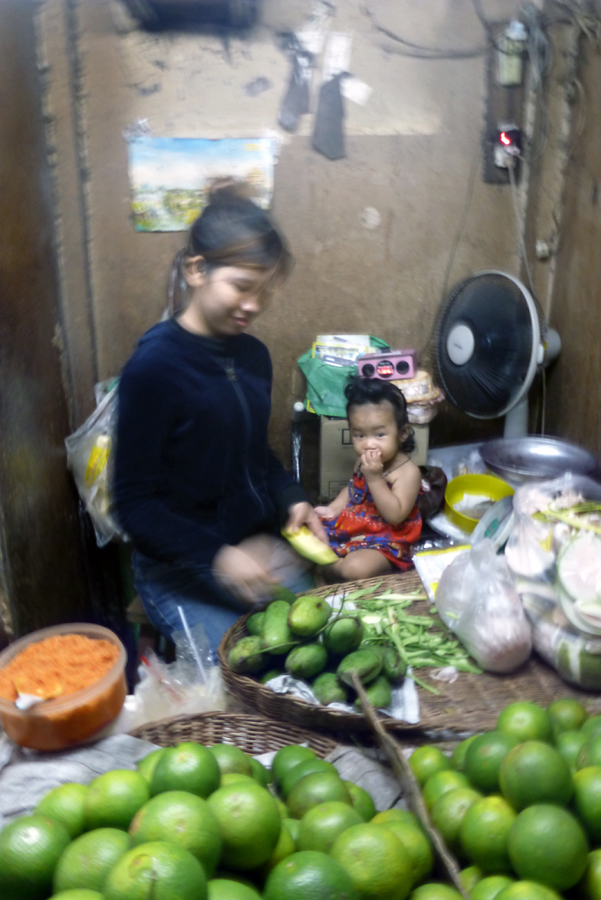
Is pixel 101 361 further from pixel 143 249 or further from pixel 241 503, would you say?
pixel 241 503

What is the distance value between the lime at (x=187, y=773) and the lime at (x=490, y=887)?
0.32 m

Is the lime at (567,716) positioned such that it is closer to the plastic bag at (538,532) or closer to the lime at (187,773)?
the plastic bag at (538,532)

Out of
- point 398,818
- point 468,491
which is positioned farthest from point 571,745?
point 468,491

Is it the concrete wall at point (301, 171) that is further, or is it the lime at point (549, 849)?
the concrete wall at point (301, 171)

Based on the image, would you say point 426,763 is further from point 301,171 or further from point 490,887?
point 301,171

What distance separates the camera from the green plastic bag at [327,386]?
248cm

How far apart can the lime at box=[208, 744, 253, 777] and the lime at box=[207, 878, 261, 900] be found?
0.20 metres

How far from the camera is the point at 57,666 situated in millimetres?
1127

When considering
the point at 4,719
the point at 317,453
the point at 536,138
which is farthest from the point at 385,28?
the point at 4,719

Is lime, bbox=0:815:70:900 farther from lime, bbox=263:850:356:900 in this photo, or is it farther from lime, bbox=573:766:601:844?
lime, bbox=573:766:601:844

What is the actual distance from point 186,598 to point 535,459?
1.19m

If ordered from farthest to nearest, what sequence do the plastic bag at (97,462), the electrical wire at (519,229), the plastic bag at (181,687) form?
the electrical wire at (519,229) → the plastic bag at (97,462) → the plastic bag at (181,687)

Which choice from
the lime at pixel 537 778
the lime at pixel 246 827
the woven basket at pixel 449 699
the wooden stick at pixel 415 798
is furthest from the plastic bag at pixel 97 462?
the lime at pixel 537 778

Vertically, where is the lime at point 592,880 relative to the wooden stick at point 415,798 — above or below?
below
